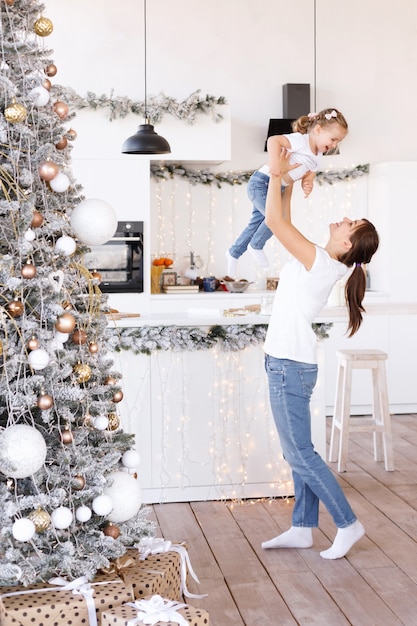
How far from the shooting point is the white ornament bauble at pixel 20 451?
213cm

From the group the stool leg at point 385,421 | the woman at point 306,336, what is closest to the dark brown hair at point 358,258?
the woman at point 306,336

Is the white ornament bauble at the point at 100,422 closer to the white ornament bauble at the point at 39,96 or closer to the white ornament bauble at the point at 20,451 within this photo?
the white ornament bauble at the point at 20,451

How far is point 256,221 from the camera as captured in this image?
165 inches

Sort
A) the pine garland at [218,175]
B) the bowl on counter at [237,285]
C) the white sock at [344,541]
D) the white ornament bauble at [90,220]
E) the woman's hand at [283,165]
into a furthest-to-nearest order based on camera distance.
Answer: the pine garland at [218,175], the bowl on counter at [237,285], the white sock at [344,541], the woman's hand at [283,165], the white ornament bauble at [90,220]

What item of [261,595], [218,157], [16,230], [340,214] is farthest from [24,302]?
[340,214]

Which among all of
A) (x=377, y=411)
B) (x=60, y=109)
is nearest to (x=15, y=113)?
(x=60, y=109)

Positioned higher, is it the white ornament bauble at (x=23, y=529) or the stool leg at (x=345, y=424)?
the white ornament bauble at (x=23, y=529)

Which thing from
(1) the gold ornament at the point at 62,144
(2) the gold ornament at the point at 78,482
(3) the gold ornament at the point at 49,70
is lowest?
(2) the gold ornament at the point at 78,482

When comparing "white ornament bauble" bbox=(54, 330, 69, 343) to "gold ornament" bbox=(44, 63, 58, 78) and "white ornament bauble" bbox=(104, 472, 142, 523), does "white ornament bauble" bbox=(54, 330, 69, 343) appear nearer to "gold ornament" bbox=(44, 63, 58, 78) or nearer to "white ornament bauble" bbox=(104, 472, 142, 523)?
"white ornament bauble" bbox=(104, 472, 142, 523)

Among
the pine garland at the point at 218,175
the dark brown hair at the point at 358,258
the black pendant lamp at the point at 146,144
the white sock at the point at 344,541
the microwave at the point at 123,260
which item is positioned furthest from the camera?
the pine garland at the point at 218,175

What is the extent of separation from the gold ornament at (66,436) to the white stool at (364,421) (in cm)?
306

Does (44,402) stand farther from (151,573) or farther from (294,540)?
(294,540)

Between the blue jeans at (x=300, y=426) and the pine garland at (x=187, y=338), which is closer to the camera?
the blue jeans at (x=300, y=426)

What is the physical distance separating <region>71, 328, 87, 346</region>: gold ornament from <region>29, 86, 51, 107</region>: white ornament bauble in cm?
63
